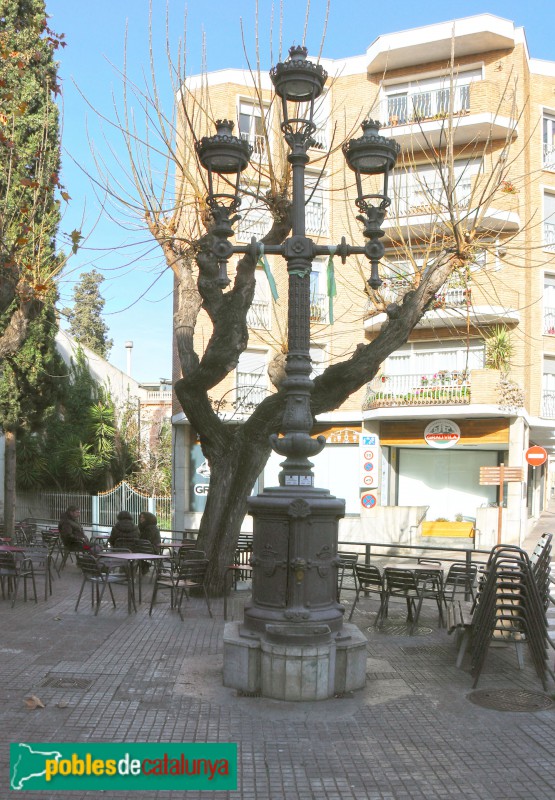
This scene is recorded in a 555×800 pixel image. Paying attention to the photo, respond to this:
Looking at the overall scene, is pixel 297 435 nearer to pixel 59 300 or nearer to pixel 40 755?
pixel 40 755

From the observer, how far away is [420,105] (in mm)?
27359

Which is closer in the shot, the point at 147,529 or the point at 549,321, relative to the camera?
the point at 147,529

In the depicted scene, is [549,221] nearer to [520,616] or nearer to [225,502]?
[225,502]

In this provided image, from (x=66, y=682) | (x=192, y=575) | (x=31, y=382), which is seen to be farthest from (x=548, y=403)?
(x=66, y=682)

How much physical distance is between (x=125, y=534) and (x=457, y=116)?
18116 mm

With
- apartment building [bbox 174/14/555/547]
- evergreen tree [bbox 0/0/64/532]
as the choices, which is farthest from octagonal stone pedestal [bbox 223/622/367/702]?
apartment building [bbox 174/14/555/547]

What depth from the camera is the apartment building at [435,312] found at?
1011 inches

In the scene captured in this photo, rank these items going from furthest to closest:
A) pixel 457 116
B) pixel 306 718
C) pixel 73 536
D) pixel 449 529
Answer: pixel 457 116 → pixel 449 529 → pixel 73 536 → pixel 306 718

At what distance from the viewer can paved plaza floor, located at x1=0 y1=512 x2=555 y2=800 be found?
503 cm

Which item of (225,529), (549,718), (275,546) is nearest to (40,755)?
(275,546)

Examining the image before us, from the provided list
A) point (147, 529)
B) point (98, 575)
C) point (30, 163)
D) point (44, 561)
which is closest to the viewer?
point (98, 575)

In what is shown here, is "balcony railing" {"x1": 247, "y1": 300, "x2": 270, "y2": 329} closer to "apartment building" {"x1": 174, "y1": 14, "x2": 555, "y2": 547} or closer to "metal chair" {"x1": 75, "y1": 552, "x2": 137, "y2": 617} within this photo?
"apartment building" {"x1": 174, "y1": 14, "x2": 555, "y2": 547}

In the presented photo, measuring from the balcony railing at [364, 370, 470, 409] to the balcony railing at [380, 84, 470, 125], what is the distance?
27.7 feet

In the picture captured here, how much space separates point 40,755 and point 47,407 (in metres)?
15.9
